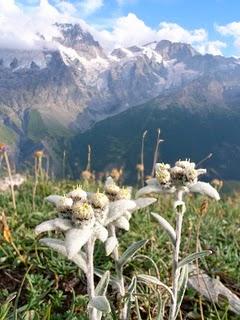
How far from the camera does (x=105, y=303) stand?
2.91 meters

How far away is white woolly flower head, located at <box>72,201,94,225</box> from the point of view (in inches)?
113

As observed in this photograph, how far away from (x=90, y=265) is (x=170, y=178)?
0.86 meters

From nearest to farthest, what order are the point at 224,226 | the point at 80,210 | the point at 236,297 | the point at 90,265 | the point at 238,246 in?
1. the point at 80,210
2. the point at 90,265
3. the point at 236,297
4. the point at 238,246
5. the point at 224,226

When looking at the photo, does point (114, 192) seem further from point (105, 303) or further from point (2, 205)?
point (2, 205)

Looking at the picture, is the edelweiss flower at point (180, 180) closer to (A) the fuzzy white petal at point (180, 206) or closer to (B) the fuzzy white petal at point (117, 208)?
(A) the fuzzy white petal at point (180, 206)

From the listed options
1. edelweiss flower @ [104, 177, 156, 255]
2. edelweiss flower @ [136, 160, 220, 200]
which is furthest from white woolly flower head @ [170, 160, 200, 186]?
edelweiss flower @ [104, 177, 156, 255]

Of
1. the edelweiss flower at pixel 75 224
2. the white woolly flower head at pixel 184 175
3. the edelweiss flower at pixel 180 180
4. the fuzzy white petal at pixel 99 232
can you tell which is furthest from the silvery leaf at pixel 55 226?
the white woolly flower head at pixel 184 175

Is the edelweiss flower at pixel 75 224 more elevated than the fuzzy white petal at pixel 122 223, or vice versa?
the edelweiss flower at pixel 75 224

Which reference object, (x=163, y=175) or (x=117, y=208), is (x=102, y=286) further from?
(x=163, y=175)

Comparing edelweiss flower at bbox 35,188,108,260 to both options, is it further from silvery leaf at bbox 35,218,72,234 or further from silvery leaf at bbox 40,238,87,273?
silvery leaf at bbox 40,238,87,273

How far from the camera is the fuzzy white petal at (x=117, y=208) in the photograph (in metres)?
3.14

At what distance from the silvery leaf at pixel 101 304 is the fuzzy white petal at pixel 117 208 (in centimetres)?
46

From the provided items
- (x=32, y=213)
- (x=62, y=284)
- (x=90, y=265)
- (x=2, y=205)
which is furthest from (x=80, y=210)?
(x=2, y=205)

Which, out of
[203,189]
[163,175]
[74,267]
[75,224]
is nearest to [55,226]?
[75,224]
